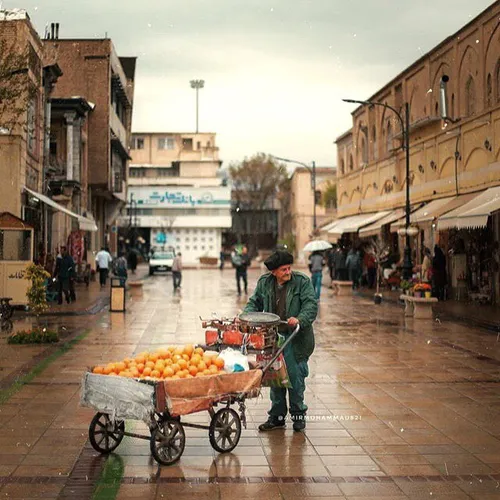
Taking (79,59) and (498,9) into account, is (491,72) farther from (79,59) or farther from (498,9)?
(79,59)

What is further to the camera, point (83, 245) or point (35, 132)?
point (83, 245)

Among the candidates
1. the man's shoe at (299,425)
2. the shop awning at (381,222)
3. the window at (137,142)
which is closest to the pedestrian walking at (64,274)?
Answer: the shop awning at (381,222)

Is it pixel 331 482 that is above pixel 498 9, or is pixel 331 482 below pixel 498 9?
below

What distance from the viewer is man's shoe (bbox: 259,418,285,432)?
28.3 feet

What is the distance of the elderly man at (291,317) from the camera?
870cm

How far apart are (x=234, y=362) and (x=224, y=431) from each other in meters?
0.62

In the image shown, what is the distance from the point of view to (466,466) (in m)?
7.25

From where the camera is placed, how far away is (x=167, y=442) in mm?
7246

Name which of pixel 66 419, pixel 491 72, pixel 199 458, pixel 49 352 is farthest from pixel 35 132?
pixel 199 458

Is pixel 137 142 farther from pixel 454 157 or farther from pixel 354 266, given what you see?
pixel 454 157

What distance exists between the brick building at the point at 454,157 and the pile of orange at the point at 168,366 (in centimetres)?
1491

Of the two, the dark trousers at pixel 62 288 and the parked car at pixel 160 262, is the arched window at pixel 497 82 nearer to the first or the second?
the dark trousers at pixel 62 288

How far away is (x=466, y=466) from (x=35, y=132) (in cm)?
2640

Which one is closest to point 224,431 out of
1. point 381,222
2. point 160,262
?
point 381,222
